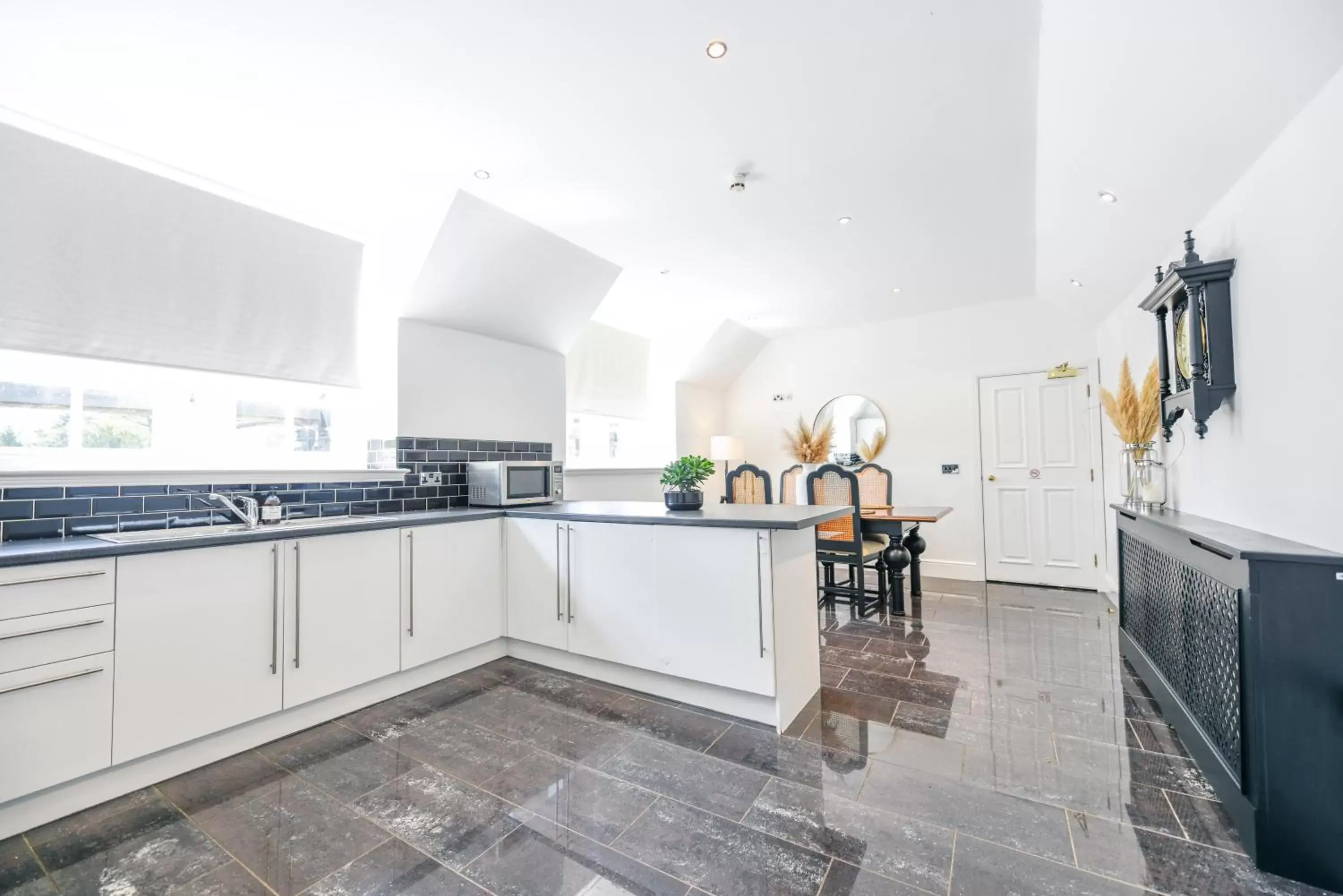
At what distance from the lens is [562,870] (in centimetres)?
149

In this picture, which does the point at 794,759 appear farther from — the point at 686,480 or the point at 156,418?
the point at 156,418

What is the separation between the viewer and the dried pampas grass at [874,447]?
5.62 m

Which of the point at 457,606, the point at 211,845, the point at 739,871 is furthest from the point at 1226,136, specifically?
the point at 211,845

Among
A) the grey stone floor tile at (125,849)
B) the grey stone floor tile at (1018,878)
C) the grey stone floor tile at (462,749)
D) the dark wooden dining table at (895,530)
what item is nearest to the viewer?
the grey stone floor tile at (1018,878)

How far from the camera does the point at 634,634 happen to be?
8.70 feet

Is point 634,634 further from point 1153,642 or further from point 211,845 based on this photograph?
point 1153,642

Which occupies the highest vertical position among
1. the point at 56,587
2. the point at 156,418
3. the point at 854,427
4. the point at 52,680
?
the point at 854,427

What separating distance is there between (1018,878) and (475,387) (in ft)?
12.1

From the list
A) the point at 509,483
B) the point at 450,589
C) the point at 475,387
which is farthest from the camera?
the point at 475,387

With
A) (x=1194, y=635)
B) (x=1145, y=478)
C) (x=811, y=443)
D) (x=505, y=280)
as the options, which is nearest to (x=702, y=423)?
(x=811, y=443)

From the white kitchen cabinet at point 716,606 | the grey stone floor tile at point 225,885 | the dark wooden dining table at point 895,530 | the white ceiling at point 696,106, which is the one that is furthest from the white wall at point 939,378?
the grey stone floor tile at point 225,885

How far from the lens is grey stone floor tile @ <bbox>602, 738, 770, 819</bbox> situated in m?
1.79

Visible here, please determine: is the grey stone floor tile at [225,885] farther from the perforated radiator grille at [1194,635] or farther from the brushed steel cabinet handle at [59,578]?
the perforated radiator grille at [1194,635]

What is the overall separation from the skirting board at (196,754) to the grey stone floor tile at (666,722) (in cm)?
109
